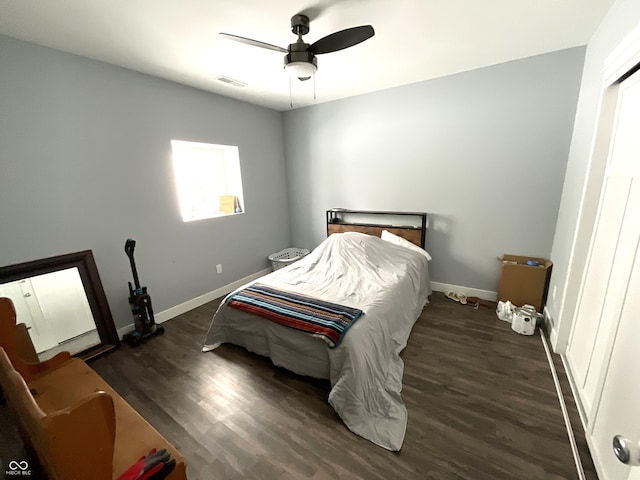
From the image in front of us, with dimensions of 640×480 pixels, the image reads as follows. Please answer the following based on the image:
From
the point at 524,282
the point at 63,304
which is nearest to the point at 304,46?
the point at 63,304

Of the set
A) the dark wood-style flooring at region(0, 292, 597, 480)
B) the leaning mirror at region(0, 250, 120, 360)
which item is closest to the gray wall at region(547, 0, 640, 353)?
the dark wood-style flooring at region(0, 292, 597, 480)

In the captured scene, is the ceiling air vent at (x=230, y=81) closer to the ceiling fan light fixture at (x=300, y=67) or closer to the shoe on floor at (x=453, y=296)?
the ceiling fan light fixture at (x=300, y=67)

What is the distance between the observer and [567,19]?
1.88 meters

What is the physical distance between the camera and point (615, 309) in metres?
1.32

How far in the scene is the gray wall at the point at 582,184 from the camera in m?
1.72

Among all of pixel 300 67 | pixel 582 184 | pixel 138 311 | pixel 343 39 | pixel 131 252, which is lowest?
pixel 138 311

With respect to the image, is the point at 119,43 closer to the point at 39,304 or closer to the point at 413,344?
the point at 39,304

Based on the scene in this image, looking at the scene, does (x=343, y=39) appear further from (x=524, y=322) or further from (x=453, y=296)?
(x=453, y=296)

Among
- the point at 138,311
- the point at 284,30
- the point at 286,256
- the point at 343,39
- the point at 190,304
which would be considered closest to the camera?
the point at 343,39

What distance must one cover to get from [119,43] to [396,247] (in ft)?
10.4

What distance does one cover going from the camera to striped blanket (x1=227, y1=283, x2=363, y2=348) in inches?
70.0

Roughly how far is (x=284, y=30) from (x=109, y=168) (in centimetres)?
199

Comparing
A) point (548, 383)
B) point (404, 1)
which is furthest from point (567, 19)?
point (548, 383)

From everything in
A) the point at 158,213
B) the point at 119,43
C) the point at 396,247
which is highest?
the point at 119,43
